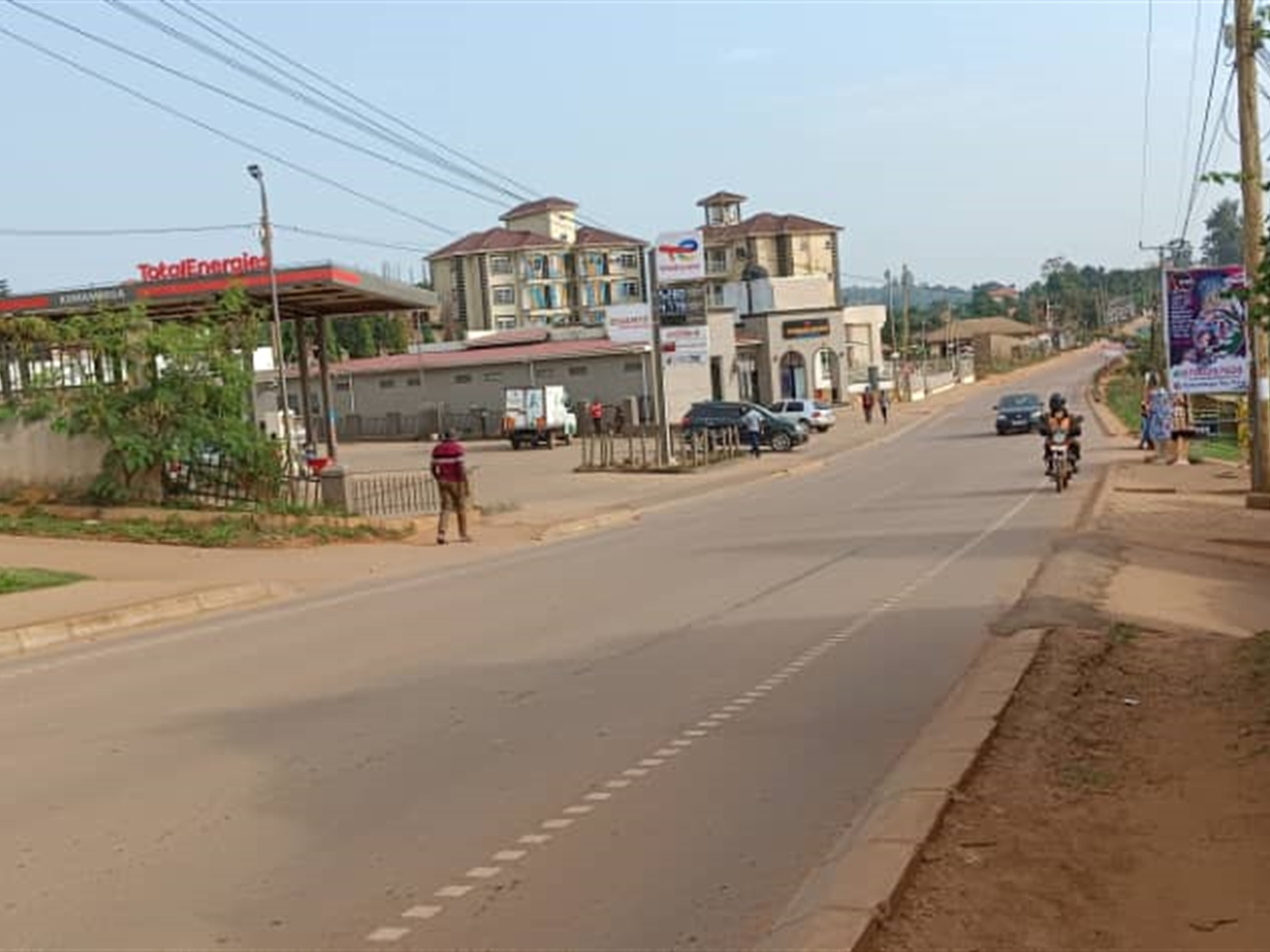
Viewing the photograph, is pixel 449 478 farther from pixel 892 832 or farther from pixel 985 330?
pixel 985 330

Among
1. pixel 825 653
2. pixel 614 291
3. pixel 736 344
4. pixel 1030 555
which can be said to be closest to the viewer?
pixel 825 653

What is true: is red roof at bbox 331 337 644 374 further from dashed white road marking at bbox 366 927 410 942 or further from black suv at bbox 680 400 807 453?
dashed white road marking at bbox 366 927 410 942

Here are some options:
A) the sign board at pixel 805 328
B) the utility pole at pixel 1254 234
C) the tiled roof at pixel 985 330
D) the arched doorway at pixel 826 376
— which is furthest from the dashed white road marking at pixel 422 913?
the tiled roof at pixel 985 330

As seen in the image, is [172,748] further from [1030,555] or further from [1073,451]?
[1073,451]

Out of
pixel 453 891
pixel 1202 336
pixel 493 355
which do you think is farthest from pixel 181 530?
pixel 493 355

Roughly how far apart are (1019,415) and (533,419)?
1928 cm

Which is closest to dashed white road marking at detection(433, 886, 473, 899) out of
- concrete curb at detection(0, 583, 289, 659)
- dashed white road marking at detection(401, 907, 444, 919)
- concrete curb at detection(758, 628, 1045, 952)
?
dashed white road marking at detection(401, 907, 444, 919)

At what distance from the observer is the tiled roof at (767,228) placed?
122 meters

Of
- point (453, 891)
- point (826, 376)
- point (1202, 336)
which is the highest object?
point (1202, 336)

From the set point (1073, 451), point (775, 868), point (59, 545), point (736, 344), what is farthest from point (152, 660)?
point (736, 344)

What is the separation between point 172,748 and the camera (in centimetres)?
880

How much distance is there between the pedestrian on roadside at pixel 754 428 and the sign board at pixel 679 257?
6.23 meters

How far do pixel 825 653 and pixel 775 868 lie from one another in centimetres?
548

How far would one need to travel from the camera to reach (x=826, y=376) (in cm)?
9338
